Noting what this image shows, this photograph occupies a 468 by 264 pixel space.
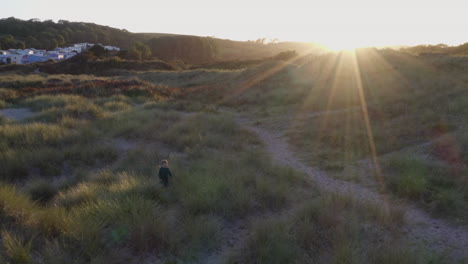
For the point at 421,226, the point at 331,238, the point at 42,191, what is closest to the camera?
the point at 331,238

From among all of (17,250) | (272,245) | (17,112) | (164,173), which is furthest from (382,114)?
(17,112)

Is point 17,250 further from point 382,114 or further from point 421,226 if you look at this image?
point 382,114

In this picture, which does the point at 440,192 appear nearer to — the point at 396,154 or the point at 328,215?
the point at 396,154

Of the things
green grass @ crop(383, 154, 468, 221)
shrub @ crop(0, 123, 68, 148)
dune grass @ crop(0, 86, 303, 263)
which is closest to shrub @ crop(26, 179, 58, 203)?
dune grass @ crop(0, 86, 303, 263)

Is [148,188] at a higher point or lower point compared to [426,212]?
higher

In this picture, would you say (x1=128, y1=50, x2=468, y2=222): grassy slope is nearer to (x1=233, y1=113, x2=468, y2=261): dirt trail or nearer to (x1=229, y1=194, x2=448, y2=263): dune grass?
(x1=233, y1=113, x2=468, y2=261): dirt trail

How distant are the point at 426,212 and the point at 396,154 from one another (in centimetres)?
289

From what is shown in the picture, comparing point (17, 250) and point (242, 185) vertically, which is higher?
point (17, 250)

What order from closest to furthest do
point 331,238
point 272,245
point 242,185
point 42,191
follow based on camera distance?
point 272,245 < point 331,238 < point 42,191 < point 242,185

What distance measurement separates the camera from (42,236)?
3340mm

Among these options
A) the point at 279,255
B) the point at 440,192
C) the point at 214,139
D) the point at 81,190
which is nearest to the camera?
the point at 279,255

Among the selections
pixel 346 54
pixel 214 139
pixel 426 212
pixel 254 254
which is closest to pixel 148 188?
pixel 254 254

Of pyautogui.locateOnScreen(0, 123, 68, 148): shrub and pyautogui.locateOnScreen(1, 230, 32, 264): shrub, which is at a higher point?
pyautogui.locateOnScreen(1, 230, 32, 264): shrub

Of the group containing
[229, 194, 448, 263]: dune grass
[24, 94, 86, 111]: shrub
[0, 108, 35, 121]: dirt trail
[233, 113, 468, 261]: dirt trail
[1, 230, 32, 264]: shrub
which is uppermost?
[1, 230, 32, 264]: shrub
